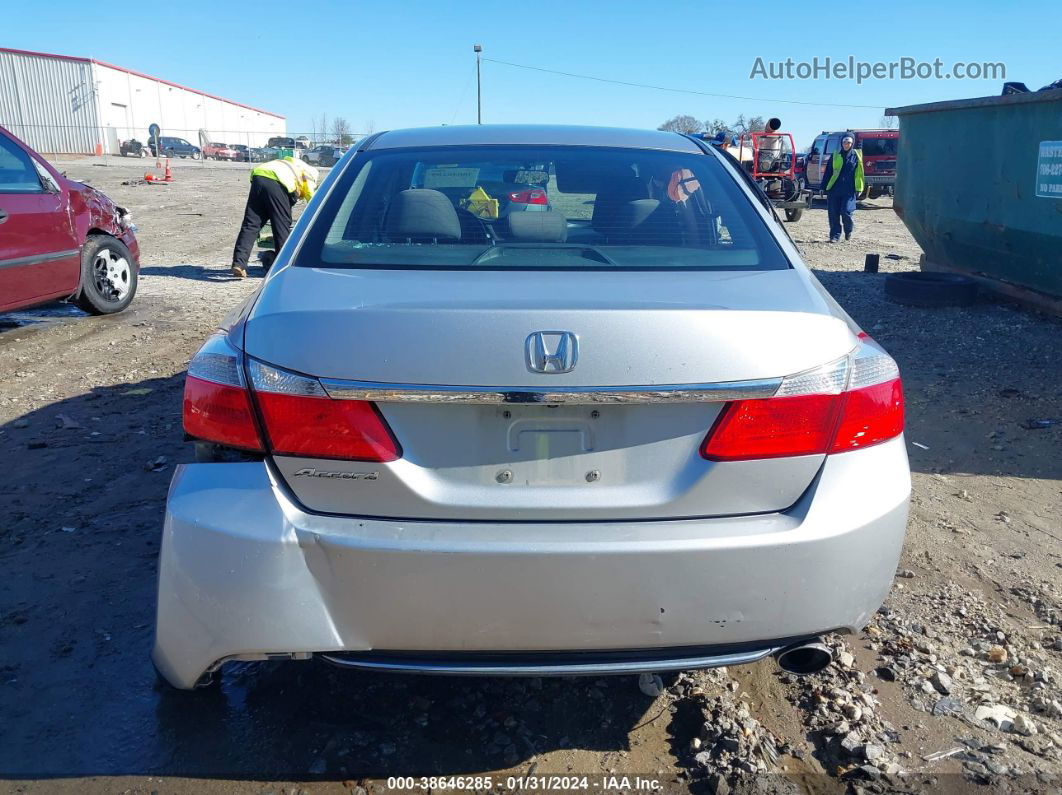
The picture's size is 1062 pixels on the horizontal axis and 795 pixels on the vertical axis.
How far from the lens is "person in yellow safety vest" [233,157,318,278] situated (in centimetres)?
1038

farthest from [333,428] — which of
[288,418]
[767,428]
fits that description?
[767,428]

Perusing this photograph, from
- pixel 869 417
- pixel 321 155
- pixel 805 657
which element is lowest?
pixel 805 657

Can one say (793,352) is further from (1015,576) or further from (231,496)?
(1015,576)

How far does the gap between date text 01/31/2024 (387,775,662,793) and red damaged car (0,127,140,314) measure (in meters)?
6.05

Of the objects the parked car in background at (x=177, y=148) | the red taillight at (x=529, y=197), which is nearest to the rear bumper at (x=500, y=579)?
the red taillight at (x=529, y=197)

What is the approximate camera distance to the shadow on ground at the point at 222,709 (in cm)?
245

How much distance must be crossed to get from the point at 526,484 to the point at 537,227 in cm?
109

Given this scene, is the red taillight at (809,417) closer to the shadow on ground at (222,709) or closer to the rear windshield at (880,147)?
the shadow on ground at (222,709)

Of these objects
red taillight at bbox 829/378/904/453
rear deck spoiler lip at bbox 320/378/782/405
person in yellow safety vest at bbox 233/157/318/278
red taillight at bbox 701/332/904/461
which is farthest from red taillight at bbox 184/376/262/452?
person in yellow safety vest at bbox 233/157/318/278

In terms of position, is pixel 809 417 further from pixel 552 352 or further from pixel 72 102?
pixel 72 102

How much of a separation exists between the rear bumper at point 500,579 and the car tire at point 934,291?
7227 millimetres

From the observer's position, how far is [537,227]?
2855mm

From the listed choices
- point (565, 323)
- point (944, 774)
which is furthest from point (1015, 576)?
point (565, 323)

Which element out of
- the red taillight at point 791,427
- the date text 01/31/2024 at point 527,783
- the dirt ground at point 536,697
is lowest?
the date text 01/31/2024 at point 527,783
